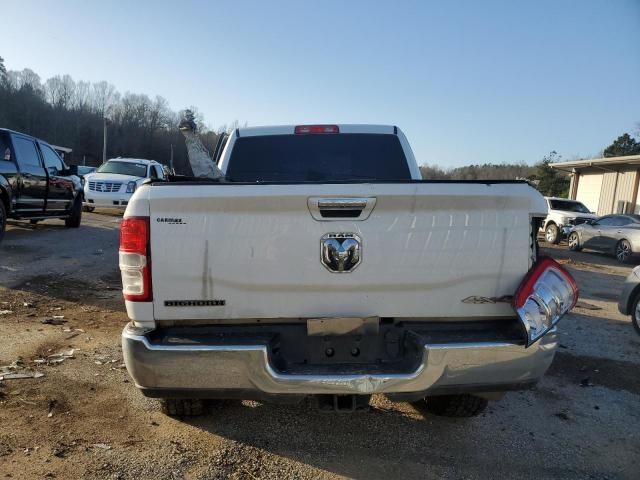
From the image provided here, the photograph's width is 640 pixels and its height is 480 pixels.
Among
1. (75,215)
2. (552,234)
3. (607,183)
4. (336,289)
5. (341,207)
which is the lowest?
(552,234)

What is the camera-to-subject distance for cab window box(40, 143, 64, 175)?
10495 mm

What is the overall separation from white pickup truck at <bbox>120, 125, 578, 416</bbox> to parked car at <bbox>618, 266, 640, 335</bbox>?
4.47 m

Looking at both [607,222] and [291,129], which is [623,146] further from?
[291,129]

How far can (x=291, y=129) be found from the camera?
14.5 feet

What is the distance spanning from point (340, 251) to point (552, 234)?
19.7 metres

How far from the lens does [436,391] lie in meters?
2.49

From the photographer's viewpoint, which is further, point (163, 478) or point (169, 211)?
point (163, 478)

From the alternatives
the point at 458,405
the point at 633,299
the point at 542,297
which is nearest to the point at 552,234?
the point at 633,299

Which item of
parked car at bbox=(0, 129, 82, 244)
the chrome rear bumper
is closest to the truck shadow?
the chrome rear bumper

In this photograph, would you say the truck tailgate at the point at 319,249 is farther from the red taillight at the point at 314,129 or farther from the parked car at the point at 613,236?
the parked car at the point at 613,236

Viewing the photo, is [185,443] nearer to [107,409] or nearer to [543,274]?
[107,409]

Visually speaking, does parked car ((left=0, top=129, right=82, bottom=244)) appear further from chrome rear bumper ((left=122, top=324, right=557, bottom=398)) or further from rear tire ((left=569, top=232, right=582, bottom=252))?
rear tire ((left=569, top=232, right=582, bottom=252))

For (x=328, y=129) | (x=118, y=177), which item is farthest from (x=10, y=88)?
(x=328, y=129)

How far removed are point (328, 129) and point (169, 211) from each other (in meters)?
2.31
